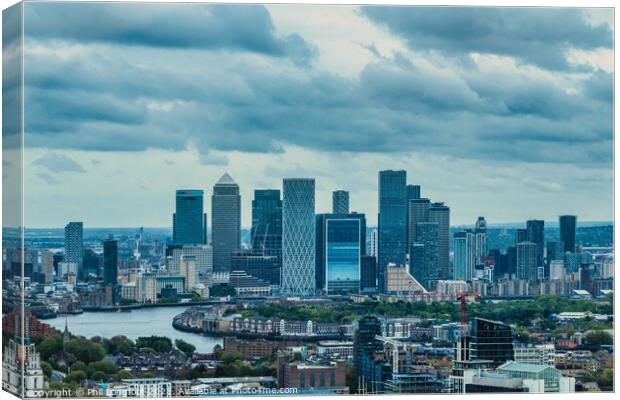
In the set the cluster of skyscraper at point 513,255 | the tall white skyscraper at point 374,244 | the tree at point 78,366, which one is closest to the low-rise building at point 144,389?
the tree at point 78,366

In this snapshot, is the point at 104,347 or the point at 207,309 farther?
the point at 207,309

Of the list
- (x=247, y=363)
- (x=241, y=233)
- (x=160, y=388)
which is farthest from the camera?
(x=241, y=233)

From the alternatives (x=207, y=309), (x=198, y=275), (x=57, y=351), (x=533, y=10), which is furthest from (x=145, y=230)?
(x=533, y=10)

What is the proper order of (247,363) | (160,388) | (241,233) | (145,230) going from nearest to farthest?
(160,388) < (247,363) < (145,230) < (241,233)

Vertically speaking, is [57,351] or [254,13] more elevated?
[254,13]

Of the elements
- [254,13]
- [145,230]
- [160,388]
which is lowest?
[160,388]

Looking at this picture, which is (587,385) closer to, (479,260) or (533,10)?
(533,10)

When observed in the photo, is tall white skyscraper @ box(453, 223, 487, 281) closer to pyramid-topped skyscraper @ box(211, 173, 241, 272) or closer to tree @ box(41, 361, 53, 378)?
pyramid-topped skyscraper @ box(211, 173, 241, 272)

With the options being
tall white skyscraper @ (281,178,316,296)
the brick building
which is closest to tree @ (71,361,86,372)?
the brick building
